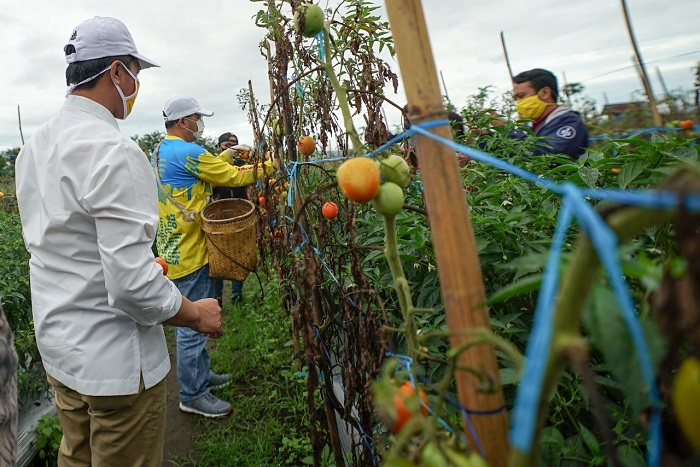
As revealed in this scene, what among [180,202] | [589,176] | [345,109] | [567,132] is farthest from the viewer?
[180,202]

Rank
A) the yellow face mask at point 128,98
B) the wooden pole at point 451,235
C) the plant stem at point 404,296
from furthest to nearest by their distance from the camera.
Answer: the yellow face mask at point 128,98 → the plant stem at point 404,296 → the wooden pole at point 451,235

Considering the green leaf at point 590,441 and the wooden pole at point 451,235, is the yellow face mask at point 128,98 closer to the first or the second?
the wooden pole at point 451,235

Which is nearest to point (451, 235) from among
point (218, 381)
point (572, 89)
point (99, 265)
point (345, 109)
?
point (345, 109)

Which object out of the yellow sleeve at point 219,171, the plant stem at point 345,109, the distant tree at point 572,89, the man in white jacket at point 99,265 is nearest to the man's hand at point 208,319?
the man in white jacket at point 99,265

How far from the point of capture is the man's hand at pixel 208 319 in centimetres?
165

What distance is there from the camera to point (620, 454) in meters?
0.81

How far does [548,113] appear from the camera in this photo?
2.81 m

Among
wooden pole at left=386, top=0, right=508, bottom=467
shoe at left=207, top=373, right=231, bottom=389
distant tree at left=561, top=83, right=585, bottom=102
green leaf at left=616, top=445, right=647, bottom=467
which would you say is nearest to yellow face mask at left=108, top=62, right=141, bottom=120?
wooden pole at left=386, top=0, right=508, bottom=467

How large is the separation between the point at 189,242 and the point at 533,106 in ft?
→ 7.42

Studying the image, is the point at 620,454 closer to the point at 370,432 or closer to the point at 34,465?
the point at 370,432

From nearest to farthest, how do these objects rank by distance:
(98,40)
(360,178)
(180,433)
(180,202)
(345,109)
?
(360,178) < (345,109) < (98,40) < (180,433) < (180,202)

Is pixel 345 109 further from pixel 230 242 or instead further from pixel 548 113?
pixel 548 113

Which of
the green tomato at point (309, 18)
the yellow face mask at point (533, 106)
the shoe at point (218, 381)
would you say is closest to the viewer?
the green tomato at point (309, 18)

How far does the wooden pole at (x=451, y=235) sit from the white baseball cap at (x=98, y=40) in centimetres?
134
